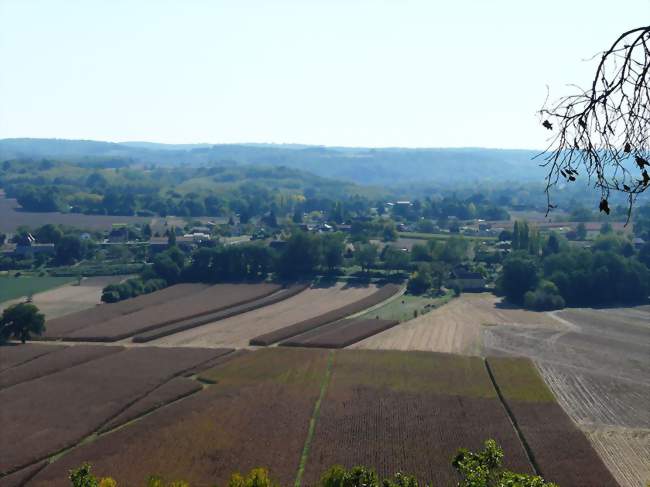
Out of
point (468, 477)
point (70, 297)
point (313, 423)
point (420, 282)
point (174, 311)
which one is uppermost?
point (468, 477)

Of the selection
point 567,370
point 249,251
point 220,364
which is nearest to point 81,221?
point 249,251

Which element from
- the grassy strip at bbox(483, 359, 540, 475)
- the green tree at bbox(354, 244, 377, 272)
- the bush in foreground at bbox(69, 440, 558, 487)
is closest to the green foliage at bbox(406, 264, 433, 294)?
the green tree at bbox(354, 244, 377, 272)

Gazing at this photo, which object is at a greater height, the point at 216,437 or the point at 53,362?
the point at 216,437

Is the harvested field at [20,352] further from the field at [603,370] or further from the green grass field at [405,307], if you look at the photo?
the field at [603,370]

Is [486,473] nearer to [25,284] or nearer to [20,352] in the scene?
[20,352]

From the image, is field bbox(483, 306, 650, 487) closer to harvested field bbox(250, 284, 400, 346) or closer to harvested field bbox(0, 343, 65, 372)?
harvested field bbox(250, 284, 400, 346)

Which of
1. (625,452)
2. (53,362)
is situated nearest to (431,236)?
(53,362)
